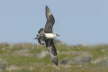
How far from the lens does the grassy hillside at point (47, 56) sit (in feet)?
136

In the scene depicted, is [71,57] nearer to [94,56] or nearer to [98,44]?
[94,56]

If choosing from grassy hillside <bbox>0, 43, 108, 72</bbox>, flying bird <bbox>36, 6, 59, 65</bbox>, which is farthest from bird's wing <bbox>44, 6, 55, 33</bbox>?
grassy hillside <bbox>0, 43, 108, 72</bbox>

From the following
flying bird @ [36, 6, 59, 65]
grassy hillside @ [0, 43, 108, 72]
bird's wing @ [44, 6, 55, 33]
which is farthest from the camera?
grassy hillside @ [0, 43, 108, 72]

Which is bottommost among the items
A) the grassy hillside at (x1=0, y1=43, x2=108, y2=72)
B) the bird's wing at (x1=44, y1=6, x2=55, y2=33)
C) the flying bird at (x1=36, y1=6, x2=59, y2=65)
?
the grassy hillside at (x1=0, y1=43, x2=108, y2=72)

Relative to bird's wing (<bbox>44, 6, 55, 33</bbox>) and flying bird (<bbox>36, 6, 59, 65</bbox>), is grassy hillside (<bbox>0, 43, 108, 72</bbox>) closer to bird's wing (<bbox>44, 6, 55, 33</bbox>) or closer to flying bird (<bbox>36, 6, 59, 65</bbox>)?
bird's wing (<bbox>44, 6, 55, 33</bbox>)

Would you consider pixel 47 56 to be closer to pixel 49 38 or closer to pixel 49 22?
pixel 49 22

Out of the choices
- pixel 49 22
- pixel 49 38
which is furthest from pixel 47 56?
pixel 49 38

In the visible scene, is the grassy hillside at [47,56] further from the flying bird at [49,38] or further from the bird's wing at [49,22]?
the flying bird at [49,38]

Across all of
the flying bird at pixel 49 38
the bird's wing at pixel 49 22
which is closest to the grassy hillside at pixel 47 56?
the bird's wing at pixel 49 22

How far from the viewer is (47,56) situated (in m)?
47.8

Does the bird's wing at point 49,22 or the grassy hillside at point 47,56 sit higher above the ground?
the bird's wing at point 49,22

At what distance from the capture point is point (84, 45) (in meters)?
55.2

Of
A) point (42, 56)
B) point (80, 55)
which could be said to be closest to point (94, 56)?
point (80, 55)

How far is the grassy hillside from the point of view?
4141 centimetres
